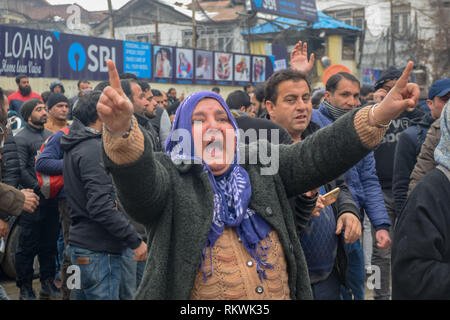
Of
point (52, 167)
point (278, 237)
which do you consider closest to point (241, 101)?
point (52, 167)

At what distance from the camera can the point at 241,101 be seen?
7348 millimetres

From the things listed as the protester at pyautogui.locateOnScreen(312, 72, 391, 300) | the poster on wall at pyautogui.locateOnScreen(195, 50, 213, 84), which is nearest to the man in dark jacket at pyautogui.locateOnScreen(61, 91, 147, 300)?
the protester at pyautogui.locateOnScreen(312, 72, 391, 300)

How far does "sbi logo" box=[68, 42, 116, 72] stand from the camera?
14.0m

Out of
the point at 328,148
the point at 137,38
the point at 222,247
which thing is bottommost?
the point at 222,247

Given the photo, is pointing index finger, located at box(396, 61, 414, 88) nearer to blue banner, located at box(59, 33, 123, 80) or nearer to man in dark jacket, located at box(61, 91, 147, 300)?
man in dark jacket, located at box(61, 91, 147, 300)

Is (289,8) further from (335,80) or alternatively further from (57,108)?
(335,80)

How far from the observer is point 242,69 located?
2145 centimetres

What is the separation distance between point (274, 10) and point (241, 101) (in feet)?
70.7

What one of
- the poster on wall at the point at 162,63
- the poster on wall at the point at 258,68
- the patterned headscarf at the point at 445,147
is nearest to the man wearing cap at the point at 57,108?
the patterned headscarf at the point at 445,147

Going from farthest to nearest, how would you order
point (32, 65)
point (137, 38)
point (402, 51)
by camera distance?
point (402, 51) < point (137, 38) < point (32, 65)

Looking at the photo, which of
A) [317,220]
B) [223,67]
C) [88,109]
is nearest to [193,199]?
[317,220]

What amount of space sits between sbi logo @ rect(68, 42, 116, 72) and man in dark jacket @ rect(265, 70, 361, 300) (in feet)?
36.6

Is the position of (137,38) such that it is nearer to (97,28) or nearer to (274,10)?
(97,28)
